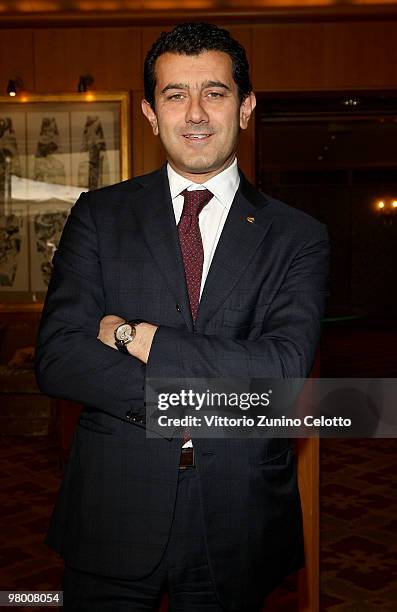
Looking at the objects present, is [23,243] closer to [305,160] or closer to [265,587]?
[265,587]

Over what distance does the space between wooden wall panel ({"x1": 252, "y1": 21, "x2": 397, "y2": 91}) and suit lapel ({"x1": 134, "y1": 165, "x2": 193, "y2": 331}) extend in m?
4.41

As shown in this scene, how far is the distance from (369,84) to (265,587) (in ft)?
16.5

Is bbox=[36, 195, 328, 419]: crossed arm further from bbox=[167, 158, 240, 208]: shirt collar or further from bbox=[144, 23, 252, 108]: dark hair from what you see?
bbox=[144, 23, 252, 108]: dark hair

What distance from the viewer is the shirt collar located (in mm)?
1732

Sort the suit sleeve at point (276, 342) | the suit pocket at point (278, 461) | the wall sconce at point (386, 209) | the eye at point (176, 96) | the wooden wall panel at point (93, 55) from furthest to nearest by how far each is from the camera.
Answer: the wall sconce at point (386, 209) < the wooden wall panel at point (93, 55) < the eye at point (176, 96) < the suit pocket at point (278, 461) < the suit sleeve at point (276, 342)

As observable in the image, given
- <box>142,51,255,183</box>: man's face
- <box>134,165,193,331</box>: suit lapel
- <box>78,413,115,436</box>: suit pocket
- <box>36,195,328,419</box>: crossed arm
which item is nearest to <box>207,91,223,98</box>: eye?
<box>142,51,255,183</box>: man's face

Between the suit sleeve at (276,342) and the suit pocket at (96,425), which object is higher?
the suit sleeve at (276,342)

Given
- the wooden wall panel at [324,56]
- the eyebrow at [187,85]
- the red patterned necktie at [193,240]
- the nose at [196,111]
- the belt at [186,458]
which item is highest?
the wooden wall panel at [324,56]

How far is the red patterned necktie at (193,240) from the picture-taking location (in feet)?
5.38

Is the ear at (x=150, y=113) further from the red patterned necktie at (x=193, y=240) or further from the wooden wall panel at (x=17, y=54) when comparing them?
the wooden wall panel at (x=17, y=54)

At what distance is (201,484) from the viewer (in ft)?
5.05

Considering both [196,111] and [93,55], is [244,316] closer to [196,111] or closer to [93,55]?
[196,111]

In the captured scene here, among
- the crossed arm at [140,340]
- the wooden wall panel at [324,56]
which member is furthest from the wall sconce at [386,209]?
the crossed arm at [140,340]

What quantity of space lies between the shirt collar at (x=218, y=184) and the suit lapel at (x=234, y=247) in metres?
0.02
